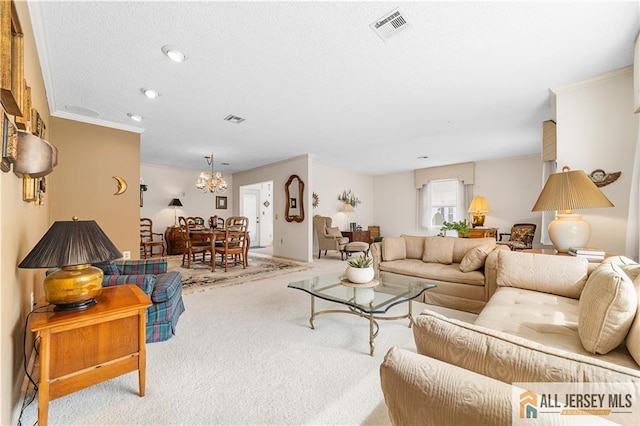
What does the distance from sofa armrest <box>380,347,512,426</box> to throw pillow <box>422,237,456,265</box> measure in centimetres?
308

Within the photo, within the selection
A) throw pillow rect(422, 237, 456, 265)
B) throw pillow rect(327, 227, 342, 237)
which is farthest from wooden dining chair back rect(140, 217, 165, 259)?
throw pillow rect(422, 237, 456, 265)

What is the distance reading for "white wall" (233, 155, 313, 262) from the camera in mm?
6047

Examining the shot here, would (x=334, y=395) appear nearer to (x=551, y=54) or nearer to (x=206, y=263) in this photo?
(x=551, y=54)

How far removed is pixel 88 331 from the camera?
1434mm

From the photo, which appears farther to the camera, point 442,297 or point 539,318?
point 442,297

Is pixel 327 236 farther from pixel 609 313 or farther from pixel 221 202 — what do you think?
pixel 609 313

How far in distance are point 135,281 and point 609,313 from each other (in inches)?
117

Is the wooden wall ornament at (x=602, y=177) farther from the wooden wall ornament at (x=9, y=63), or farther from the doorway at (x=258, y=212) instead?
the doorway at (x=258, y=212)

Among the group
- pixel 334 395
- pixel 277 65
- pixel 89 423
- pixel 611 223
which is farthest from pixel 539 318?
pixel 277 65

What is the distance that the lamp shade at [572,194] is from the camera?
7.13 ft

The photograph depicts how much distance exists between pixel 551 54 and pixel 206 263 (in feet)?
19.9

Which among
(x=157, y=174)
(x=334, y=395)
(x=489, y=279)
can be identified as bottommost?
(x=334, y=395)

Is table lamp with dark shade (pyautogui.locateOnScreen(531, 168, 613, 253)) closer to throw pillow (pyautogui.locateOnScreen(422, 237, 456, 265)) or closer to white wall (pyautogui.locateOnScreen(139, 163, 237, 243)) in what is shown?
throw pillow (pyautogui.locateOnScreen(422, 237, 456, 265))

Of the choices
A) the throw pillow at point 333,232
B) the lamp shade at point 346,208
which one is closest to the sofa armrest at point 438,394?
the throw pillow at point 333,232
